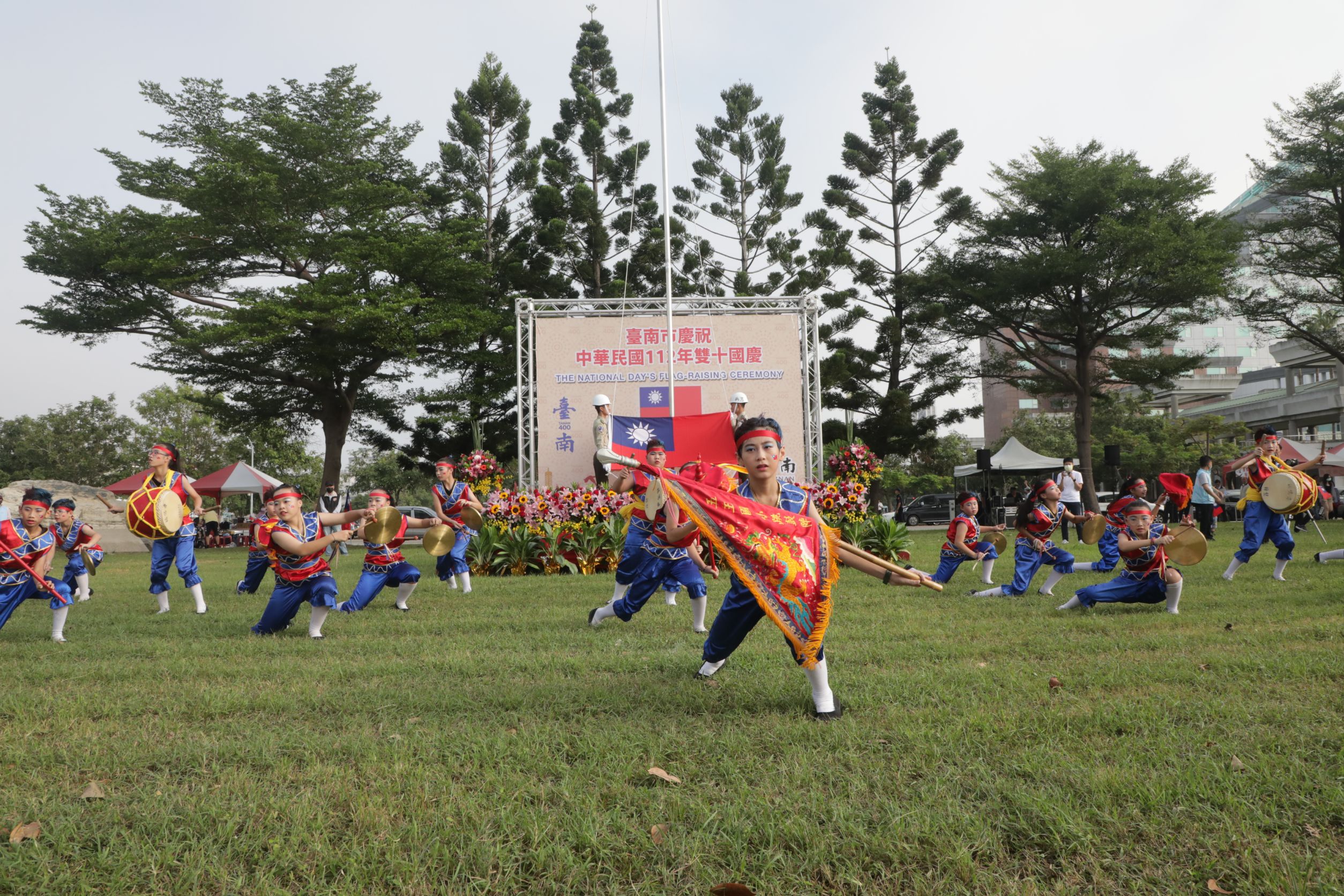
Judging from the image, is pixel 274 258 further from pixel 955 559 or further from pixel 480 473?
pixel 955 559

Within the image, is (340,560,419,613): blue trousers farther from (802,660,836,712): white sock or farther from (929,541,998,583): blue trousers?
(929,541,998,583): blue trousers

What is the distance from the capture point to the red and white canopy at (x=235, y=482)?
2506 centimetres

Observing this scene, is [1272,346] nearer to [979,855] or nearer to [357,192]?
[357,192]

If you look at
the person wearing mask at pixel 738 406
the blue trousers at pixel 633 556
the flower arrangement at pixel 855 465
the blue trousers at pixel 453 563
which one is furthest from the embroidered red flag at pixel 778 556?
the flower arrangement at pixel 855 465

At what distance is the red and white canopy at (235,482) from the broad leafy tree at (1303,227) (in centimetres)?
3005

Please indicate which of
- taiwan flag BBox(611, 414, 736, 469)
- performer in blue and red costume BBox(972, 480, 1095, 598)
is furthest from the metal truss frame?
performer in blue and red costume BBox(972, 480, 1095, 598)

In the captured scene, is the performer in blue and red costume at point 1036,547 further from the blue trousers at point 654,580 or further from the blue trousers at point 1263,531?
the blue trousers at point 654,580

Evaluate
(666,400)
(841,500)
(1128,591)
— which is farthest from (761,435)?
(666,400)

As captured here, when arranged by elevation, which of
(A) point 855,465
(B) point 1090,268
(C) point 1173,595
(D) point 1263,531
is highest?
(B) point 1090,268

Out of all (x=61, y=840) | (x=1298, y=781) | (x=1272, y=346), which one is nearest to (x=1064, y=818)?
(x=1298, y=781)

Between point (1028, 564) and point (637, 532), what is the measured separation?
4.24m

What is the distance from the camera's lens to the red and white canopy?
25.1 meters

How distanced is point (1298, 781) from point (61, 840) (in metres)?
3.98

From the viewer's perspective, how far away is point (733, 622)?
4230mm
